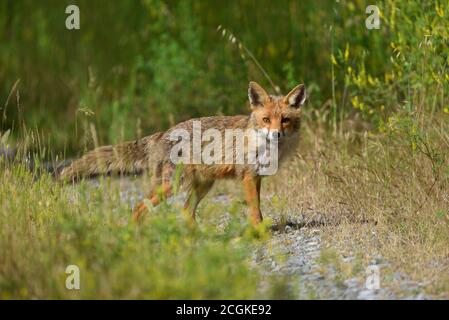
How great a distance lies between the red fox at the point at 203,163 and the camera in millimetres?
7430

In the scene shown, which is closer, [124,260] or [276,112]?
[124,260]

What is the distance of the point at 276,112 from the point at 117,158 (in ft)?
4.89

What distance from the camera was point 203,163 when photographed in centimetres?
761

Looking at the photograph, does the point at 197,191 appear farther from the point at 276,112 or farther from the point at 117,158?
the point at 276,112

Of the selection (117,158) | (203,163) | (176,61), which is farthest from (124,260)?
(176,61)

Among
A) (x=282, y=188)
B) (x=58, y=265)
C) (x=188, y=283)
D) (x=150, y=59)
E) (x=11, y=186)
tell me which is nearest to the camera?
(x=188, y=283)

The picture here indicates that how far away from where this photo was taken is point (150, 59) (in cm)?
1211

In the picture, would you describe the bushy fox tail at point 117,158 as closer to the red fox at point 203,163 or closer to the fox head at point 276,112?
the red fox at point 203,163

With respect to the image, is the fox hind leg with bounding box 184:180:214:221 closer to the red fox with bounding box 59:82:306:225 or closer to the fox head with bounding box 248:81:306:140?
the red fox with bounding box 59:82:306:225
